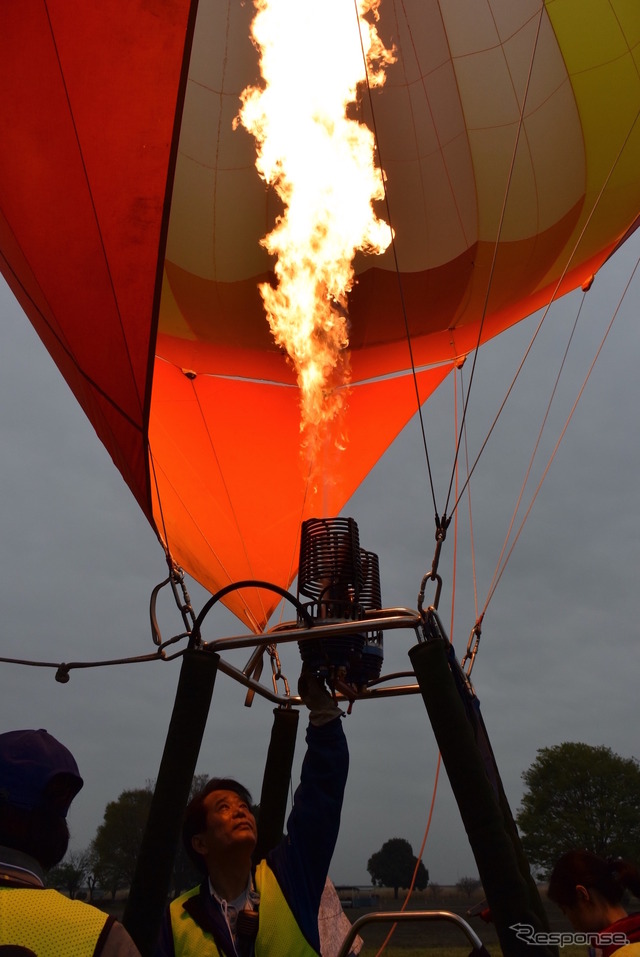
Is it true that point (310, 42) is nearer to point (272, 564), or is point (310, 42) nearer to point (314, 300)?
point (314, 300)

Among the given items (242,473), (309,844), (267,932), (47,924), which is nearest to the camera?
(47,924)

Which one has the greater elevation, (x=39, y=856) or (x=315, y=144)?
(x=315, y=144)

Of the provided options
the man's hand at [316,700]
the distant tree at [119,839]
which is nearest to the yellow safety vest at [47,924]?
the man's hand at [316,700]

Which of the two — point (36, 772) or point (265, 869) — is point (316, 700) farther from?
point (36, 772)

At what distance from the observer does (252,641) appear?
267cm

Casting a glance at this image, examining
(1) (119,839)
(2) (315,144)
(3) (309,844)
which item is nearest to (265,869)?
(3) (309,844)

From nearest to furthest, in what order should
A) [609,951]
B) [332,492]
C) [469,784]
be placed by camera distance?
[469,784], [609,951], [332,492]

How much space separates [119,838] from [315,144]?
94.7ft

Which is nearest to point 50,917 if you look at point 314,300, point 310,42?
point 314,300

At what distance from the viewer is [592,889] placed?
2697 millimetres

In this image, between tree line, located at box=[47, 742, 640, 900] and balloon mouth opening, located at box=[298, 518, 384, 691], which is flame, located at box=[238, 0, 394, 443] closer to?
balloon mouth opening, located at box=[298, 518, 384, 691]

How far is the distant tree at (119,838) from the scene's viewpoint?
86.5 ft

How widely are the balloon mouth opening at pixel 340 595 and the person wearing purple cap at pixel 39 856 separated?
1419 mm

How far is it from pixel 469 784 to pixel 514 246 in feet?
16.4
